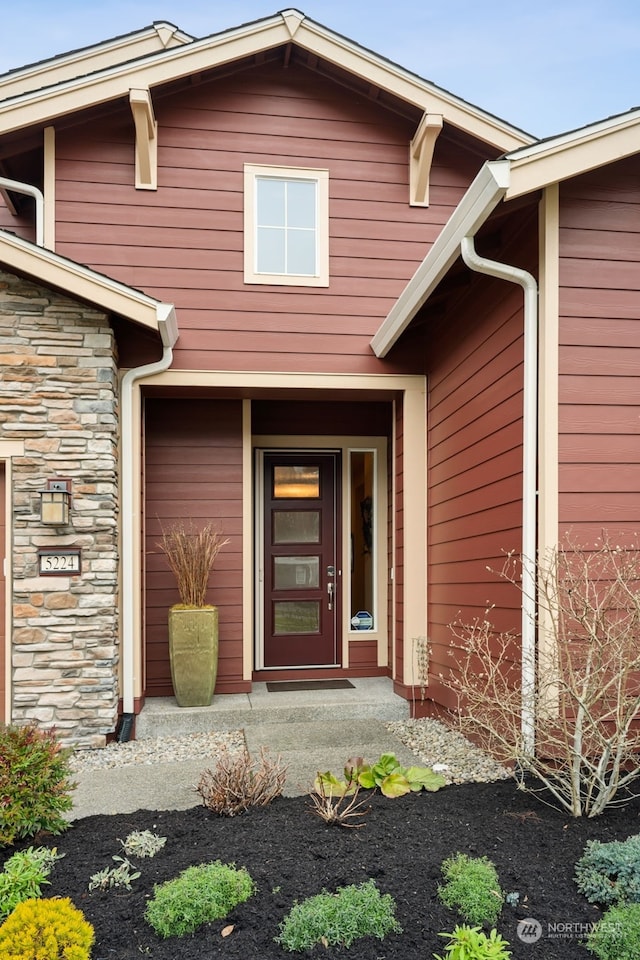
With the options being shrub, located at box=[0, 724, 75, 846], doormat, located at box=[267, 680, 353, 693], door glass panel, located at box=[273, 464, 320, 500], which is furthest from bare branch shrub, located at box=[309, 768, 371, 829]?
door glass panel, located at box=[273, 464, 320, 500]

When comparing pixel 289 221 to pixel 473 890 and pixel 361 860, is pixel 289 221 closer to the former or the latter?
pixel 361 860

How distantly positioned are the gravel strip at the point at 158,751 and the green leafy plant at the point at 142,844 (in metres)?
1.65

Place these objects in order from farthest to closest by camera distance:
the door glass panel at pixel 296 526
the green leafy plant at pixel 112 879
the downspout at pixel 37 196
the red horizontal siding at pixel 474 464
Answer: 1. the door glass panel at pixel 296 526
2. the downspout at pixel 37 196
3. the red horizontal siding at pixel 474 464
4. the green leafy plant at pixel 112 879

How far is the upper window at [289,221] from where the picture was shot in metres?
5.83

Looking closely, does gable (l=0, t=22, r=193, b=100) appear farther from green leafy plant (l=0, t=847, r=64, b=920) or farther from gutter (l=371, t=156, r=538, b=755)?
green leafy plant (l=0, t=847, r=64, b=920)

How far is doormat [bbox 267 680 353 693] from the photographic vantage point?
20.8 ft

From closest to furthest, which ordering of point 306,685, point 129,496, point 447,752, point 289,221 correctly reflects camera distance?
point 447,752 → point 129,496 → point 289,221 → point 306,685

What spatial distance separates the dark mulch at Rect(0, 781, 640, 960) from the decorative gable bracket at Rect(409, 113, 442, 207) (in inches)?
171

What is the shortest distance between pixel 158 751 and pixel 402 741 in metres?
1.57

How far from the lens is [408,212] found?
6.01m

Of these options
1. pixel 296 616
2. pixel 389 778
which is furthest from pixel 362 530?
pixel 389 778

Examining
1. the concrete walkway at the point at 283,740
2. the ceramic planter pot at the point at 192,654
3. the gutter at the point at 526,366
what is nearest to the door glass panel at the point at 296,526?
the concrete walkway at the point at 283,740

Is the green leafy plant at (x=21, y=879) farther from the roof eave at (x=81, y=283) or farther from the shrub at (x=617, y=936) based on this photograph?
the roof eave at (x=81, y=283)

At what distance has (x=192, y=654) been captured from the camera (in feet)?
18.4
